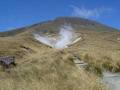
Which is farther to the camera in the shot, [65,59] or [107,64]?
[65,59]

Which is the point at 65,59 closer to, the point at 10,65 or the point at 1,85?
the point at 10,65

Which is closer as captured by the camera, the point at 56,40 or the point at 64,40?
the point at 56,40

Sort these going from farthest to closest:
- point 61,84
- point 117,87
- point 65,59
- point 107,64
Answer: point 65,59, point 107,64, point 117,87, point 61,84

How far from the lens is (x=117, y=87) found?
25.5 feet

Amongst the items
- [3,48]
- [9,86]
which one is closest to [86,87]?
[9,86]

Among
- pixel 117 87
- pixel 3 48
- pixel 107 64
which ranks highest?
pixel 3 48

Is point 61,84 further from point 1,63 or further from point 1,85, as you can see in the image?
point 1,63

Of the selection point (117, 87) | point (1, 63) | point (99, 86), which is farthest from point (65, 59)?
point (99, 86)

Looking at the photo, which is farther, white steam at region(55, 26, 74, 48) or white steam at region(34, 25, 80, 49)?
white steam at region(55, 26, 74, 48)

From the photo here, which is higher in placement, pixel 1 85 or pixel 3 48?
pixel 3 48

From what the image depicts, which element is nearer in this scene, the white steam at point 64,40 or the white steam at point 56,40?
the white steam at point 56,40

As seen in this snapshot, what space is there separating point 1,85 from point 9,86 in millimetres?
329

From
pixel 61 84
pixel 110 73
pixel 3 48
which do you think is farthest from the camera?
pixel 3 48

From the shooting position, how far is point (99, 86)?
6.82m
